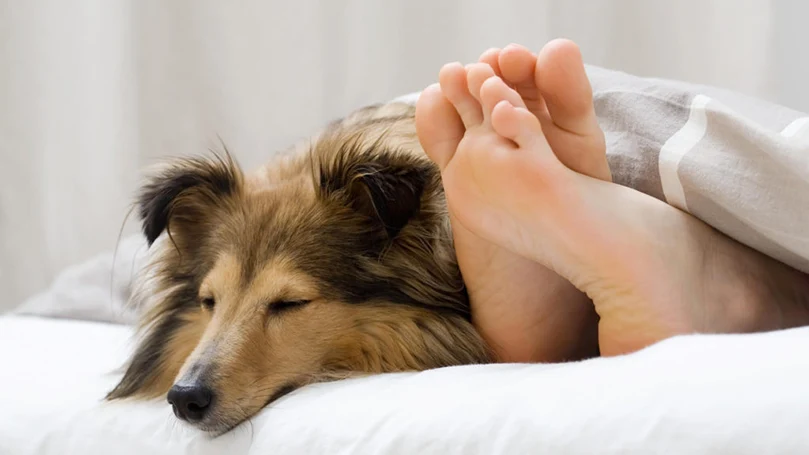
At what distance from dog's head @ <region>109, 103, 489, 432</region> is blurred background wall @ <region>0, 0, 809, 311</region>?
4.39 ft

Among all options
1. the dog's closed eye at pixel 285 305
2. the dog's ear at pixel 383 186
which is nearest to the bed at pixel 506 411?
the dog's closed eye at pixel 285 305

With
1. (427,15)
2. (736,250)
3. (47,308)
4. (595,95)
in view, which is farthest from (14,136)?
(736,250)

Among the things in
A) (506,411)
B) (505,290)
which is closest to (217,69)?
(505,290)

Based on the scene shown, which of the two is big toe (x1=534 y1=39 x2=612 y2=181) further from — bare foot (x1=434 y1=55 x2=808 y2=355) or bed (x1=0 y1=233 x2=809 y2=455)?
bed (x1=0 y1=233 x2=809 y2=455)

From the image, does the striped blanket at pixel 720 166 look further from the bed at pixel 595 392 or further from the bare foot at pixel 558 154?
the bare foot at pixel 558 154

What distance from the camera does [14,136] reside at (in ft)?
9.28

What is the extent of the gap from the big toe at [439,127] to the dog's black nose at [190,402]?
45cm

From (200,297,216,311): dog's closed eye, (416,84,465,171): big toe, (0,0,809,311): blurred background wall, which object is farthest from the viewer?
(0,0,809,311): blurred background wall

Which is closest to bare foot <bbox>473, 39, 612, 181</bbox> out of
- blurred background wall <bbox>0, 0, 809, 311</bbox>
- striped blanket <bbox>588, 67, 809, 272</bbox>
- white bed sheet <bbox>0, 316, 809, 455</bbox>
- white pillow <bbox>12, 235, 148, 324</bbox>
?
striped blanket <bbox>588, 67, 809, 272</bbox>

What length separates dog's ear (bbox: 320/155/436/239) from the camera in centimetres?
129

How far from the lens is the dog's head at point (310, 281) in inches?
50.2

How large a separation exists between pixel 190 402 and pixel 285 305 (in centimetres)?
21

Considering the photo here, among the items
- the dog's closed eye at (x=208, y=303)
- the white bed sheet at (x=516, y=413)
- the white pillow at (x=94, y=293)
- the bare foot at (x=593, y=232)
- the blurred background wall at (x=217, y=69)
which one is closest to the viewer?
the white bed sheet at (x=516, y=413)

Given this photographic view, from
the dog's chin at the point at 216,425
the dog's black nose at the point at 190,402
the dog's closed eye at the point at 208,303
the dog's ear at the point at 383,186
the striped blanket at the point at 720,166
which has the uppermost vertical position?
the striped blanket at the point at 720,166
